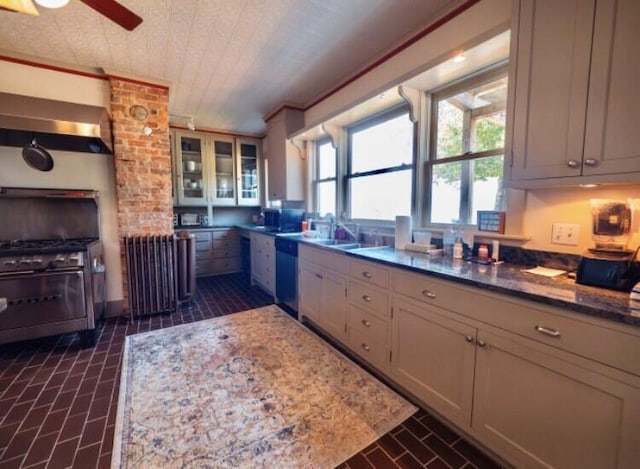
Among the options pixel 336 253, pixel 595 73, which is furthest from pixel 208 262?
pixel 595 73

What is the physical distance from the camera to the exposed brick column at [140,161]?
3064mm

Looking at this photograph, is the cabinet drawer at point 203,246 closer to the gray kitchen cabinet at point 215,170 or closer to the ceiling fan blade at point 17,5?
the gray kitchen cabinet at point 215,170

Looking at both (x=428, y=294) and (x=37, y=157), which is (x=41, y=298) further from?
(x=428, y=294)

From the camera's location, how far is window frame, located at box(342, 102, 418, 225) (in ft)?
8.32

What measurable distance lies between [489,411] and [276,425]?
3.65 ft

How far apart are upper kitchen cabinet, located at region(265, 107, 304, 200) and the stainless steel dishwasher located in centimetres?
92

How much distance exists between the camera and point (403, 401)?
183 centimetres

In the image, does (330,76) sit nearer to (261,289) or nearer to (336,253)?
(336,253)

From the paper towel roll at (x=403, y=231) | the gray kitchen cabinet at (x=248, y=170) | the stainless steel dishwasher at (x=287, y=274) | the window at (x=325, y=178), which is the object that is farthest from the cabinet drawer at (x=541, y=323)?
the gray kitchen cabinet at (x=248, y=170)

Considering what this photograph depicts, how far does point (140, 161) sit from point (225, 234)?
2.23 metres

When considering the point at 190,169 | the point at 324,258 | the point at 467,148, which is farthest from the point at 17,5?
the point at 190,169

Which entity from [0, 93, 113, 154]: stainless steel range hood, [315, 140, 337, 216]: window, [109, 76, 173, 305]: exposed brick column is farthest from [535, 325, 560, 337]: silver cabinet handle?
[109, 76, 173, 305]: exposed brick column

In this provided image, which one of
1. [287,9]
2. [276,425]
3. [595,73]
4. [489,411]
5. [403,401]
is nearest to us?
[595,73]

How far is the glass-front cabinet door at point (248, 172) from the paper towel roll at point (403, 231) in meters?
3.86
